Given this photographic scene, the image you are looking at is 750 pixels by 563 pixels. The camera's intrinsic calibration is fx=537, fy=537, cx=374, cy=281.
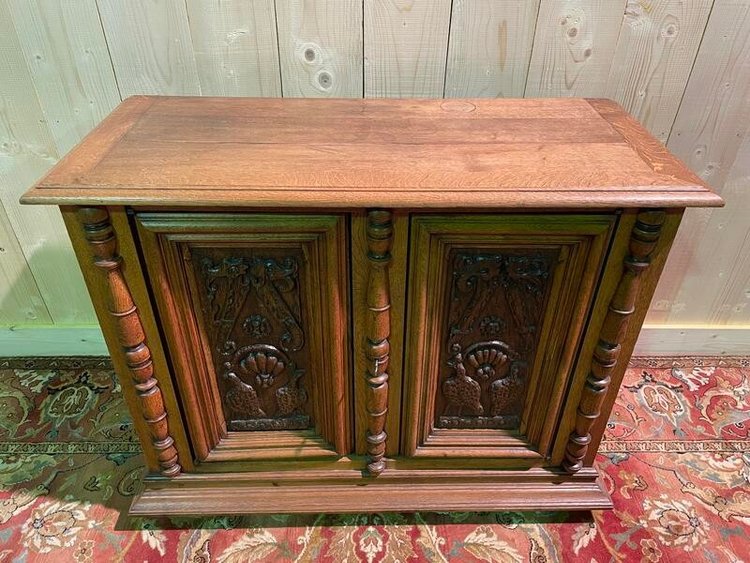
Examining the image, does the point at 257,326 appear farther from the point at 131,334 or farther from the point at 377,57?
the point at 377,57

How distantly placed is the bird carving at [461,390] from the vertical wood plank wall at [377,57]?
2.21ft

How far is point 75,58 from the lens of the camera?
1.29 metres

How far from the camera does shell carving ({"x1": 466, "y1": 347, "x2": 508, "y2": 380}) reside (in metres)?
1.13

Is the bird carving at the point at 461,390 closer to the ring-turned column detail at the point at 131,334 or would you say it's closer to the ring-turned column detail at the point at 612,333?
the ring-turned column detail at the point at 612,333

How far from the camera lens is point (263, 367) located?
1.14m

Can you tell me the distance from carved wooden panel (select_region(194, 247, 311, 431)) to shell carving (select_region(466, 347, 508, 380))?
14.0 inches

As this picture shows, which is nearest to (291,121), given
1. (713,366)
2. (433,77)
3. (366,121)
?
(366,121)

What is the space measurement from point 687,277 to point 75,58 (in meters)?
1.80

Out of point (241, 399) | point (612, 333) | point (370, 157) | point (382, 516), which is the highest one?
point (370, 157)

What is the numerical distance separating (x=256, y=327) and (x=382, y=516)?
60cm

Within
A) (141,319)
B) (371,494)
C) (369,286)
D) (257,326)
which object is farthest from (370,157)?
(371,494)

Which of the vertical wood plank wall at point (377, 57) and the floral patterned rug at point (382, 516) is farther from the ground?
the vertical wood plank wall at point (377, 57)

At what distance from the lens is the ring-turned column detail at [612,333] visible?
939mm

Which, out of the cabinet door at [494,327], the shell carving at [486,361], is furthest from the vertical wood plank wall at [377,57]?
the shell carving at [486,361]
